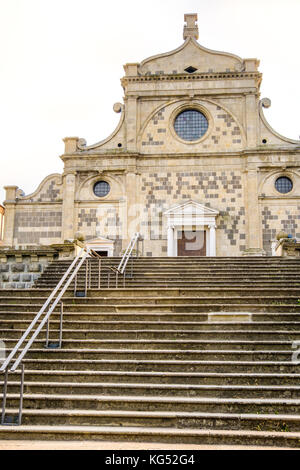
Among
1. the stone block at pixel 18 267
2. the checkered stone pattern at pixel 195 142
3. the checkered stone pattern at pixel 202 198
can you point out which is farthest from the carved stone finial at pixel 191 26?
the stone block at pixel 18 267

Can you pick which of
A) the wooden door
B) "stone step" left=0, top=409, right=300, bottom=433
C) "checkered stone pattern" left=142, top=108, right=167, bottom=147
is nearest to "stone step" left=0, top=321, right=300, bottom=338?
"stone step" left=0, top=409, right=300, bottom=433

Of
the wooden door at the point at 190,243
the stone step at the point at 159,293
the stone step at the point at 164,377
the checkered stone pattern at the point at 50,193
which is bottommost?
the stone step at the point at 164,377

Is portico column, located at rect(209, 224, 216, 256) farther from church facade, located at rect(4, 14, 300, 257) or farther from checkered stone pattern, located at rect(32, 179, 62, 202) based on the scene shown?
checkered stone pattern, located at rect(32, 179, 62, 202)

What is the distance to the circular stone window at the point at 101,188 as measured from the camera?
22.6m

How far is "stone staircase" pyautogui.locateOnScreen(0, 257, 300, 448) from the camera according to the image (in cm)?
607

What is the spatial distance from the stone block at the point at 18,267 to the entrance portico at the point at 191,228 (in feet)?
30.1

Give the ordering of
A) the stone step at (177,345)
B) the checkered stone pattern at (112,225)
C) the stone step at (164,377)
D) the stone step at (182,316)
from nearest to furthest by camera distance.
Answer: the stone step at (164,377), the stone step at (177,345), the stone step at (182,316), the checkered stone pattern at (112,225)

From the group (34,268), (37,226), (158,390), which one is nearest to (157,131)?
(37,226)

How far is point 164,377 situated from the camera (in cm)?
716

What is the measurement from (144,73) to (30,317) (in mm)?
17039

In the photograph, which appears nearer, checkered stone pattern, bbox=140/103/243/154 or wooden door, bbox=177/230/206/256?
wooden door, bbox=177/230/206/256

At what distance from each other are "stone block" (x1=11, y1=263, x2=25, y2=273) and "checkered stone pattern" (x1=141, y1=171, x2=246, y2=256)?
9053mm

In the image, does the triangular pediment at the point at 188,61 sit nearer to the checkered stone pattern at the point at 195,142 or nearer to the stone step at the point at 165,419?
the checkered stone pattern at the point at 195,142
